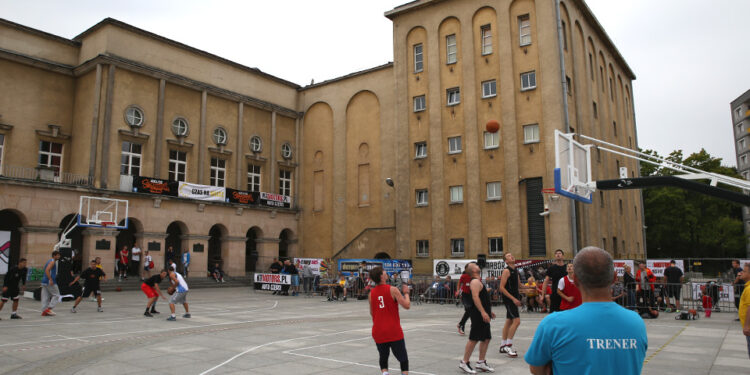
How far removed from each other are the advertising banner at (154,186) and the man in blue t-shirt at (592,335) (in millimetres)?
32584

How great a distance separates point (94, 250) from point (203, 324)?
17661 mm

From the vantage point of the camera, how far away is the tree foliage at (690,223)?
53.2 metres

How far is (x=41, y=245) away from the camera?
27.7 meters

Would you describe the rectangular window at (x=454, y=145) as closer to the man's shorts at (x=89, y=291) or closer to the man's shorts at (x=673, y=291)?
the man's shorts at (x=673, y=291)

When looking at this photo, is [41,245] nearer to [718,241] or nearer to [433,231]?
[433,231]

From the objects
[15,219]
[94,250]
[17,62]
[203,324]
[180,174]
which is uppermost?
[17,62]

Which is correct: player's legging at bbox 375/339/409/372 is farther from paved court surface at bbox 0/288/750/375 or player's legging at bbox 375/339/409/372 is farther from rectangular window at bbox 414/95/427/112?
rectangular window at bbox 414/95/427/112

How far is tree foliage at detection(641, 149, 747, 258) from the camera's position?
53.2 meters

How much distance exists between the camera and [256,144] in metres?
40.1

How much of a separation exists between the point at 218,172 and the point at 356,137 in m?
10.7

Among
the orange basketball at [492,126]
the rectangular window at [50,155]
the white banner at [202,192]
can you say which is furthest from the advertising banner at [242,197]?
the orange basketball at [492,126]

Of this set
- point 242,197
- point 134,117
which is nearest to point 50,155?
point 134,117

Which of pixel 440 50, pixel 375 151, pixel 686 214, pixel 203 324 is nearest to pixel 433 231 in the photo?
pixel 375 151

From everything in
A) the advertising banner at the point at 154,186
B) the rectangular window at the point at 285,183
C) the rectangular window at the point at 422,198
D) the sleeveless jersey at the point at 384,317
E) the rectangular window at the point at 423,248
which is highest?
the rectangular window at the point at 285,183
